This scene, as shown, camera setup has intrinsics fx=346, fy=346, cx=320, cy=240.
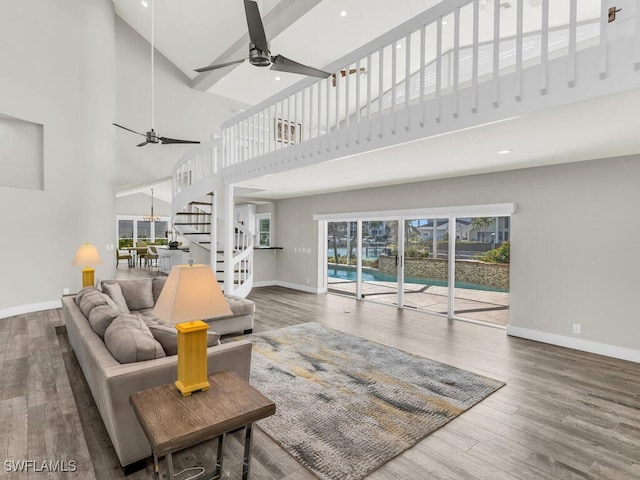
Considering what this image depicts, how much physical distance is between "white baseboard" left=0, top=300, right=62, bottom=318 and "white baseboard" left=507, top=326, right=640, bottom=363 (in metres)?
7.92

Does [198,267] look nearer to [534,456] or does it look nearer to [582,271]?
[534,456]

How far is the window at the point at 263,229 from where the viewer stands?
9898 mm

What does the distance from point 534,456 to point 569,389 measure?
4.57 ft

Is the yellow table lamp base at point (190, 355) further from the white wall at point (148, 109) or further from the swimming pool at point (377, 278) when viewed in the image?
the white wall at point (148, 109)

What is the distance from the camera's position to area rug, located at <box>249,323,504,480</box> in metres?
2.35

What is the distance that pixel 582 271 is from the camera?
4.50 m

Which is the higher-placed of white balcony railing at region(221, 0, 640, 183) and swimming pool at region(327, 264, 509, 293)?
white balcony railing at region(221, 0, 640, 183)

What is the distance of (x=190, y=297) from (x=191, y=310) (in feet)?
0.22

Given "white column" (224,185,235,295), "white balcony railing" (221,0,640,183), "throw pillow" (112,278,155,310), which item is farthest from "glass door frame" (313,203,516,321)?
"throw pillow" (112,278,155,310)

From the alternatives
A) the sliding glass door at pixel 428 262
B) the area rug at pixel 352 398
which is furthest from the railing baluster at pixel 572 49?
the sliding glass door at pixel 428 262

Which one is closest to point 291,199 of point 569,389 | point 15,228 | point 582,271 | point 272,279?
point 272,279

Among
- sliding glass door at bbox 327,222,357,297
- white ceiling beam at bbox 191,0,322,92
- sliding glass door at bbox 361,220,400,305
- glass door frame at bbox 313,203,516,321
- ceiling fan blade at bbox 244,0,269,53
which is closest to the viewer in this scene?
ceiling fan blade at bbox 244,0,269,53

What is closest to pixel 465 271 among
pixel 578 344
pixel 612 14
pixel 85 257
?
pixel 578 344

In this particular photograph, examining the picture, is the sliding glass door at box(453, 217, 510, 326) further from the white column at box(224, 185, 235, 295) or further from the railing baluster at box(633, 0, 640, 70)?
the white column at box(224, 185, 235, 295)
